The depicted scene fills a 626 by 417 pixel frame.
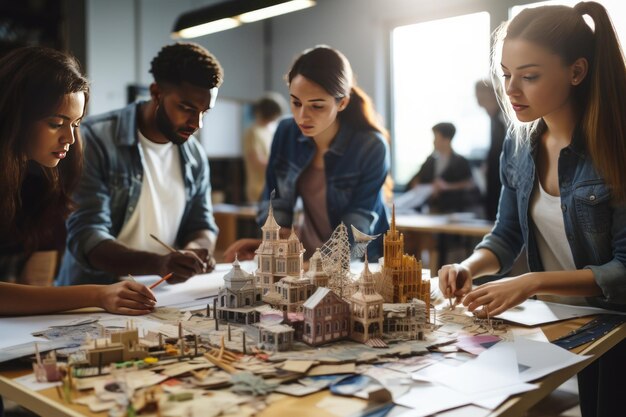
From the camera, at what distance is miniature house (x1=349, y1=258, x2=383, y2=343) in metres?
1.37

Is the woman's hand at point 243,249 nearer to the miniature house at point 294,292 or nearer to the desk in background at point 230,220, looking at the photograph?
the miniature house at point 294,292

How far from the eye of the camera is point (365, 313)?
1367 millimetres

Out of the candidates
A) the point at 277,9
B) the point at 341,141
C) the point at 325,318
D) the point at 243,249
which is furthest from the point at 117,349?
the point at 277,9

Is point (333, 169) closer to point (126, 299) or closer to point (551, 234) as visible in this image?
point (551, 234)

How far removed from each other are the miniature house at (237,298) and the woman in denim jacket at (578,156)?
1.82 feet

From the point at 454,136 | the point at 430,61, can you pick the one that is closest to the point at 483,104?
the point at 454,136

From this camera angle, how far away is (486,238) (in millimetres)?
2035

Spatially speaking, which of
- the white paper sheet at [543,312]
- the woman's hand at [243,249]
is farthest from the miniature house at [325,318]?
the woman's hand at [243,249]

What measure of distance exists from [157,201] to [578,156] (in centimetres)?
150

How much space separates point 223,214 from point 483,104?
8.83 ft

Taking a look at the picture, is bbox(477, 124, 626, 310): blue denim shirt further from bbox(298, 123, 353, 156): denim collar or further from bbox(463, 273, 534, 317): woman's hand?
bbox(298, 123, 353, 156): denim collar

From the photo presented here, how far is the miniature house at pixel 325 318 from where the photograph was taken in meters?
1.33

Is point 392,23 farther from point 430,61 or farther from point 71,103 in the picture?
point 71,103

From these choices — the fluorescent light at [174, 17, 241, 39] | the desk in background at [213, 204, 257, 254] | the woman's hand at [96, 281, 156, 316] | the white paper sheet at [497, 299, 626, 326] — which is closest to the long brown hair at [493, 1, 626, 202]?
the white paper sheet at [497, 299, 626, 326]
